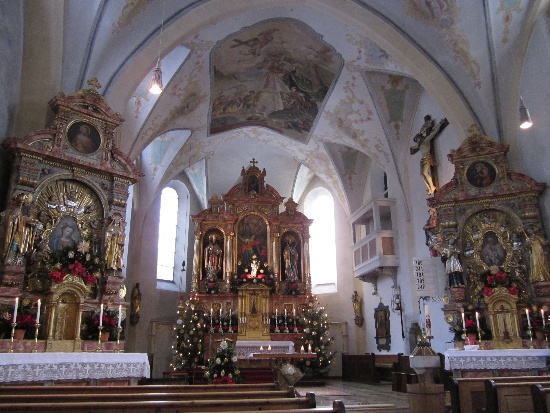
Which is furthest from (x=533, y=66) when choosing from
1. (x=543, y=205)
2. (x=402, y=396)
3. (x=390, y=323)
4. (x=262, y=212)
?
(x=262, y=212)

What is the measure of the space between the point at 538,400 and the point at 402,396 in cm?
663

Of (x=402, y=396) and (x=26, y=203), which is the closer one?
(x=26, y=203)

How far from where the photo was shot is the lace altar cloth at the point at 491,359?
26.7ft

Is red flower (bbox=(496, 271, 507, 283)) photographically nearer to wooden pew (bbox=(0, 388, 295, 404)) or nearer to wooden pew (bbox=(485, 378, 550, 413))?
wooden pew (bbox=(485, 378, 550, 413))

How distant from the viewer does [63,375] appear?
267 inches

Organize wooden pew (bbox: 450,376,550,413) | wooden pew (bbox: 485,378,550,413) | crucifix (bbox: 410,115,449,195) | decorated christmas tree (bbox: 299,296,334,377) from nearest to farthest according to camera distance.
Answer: wooden pew (bbox: 485,378,550,413) → wooden pew (bbox: 450,376,550,413) → crucifix (bbox: 410,115,449,195) → decorated christmas tree (bbox: 299,296,334,377)

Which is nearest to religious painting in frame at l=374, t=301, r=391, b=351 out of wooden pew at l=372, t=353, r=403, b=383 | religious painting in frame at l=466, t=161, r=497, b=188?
wooden pew at l=372, t=353, r=403, b=383

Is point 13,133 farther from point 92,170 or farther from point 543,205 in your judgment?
point 543,205

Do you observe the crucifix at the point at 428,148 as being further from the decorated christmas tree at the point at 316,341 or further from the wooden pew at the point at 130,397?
the wooden pew at the point at 130,397

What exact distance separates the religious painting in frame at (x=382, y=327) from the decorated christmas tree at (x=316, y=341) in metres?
1.74

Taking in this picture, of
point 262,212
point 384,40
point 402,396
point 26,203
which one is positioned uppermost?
point 384,40

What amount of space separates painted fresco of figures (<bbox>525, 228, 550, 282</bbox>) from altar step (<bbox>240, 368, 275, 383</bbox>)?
6.44 meters

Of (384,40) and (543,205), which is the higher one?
(384,40)

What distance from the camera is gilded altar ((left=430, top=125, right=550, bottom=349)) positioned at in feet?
30.4
